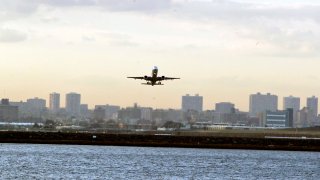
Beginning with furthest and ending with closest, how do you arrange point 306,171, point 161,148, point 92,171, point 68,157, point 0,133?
point 0,133 → point 161,148 → point 68,157 → point 306,171 → point 92,171

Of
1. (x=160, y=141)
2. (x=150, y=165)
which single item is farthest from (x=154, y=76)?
(x=160, y=141)

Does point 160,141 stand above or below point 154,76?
below

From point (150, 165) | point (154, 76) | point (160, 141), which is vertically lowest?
point (150, 165)

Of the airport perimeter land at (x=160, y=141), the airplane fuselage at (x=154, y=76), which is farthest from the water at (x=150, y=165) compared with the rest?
the airport perimeter land at (x=160, y=141)

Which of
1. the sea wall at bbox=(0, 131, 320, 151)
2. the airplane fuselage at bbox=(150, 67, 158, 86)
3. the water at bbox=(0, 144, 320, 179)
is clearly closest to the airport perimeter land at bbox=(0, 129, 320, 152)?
→ the sea wall at bbox=(0, 131, 320, 151)

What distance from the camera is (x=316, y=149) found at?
503 ft

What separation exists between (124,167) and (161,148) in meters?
46.9

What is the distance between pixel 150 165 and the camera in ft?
352

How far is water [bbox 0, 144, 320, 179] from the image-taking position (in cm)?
9506

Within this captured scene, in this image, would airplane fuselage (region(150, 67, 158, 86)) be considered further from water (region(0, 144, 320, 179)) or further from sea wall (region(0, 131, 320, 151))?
sea wall (region(0, 131, 320, 151))

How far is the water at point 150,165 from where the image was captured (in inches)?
3743

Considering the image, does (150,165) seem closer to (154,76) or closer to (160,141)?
(154,76)

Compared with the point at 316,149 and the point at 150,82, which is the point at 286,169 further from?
the point at 316,149

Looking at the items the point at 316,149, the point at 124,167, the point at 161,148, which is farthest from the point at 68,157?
the point at 316,149
